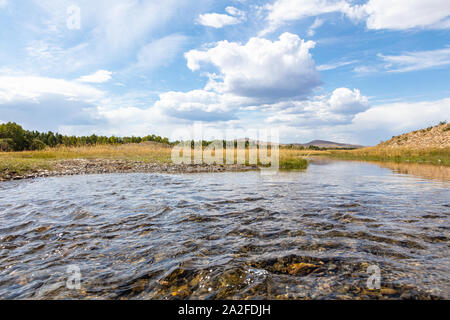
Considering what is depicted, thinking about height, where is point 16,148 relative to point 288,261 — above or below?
above

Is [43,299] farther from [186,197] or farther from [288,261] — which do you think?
[186,197]

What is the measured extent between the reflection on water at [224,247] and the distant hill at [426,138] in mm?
52032

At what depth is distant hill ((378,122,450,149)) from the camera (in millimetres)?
49241

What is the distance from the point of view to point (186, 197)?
11.0 m

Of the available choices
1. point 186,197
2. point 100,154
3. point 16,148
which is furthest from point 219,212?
point 16,148

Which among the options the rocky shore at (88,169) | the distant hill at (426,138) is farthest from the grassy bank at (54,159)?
the distant hill at (426,138)

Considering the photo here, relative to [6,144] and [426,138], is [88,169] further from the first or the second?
[426,138]

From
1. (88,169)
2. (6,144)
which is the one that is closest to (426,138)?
(88,169)

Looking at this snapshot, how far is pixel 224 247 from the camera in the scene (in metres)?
5.41

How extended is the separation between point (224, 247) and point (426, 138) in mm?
69941

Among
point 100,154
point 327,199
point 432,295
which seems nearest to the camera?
point 432,295

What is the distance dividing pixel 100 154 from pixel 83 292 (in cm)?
3224

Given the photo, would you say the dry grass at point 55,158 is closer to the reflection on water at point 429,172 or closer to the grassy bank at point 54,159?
the grassy bank at point 54,159
